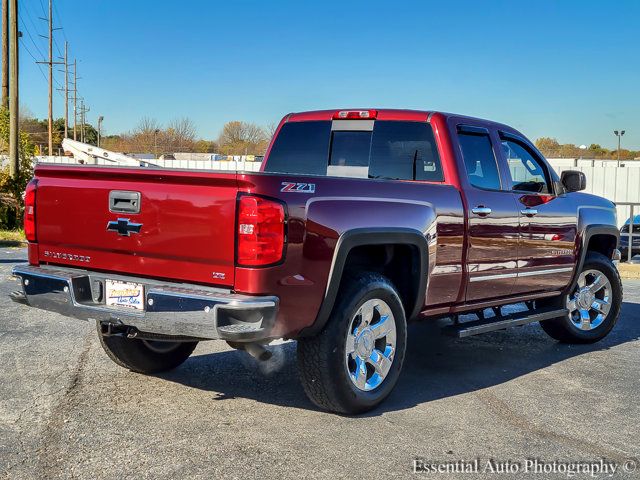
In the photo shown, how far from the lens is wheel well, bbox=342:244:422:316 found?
5357 millimetres

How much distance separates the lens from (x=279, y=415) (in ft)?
16.3

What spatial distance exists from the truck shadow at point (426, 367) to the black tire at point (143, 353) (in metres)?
0.12

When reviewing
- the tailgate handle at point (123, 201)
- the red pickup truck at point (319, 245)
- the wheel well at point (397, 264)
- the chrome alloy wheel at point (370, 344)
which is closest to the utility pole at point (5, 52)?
the red pickup truck at point (319, 245)

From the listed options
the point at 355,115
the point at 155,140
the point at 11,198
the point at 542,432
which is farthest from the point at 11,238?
the point at 155,140

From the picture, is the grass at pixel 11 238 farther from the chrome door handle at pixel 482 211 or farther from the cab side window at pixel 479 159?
the chrome door handle at pixel 482 211

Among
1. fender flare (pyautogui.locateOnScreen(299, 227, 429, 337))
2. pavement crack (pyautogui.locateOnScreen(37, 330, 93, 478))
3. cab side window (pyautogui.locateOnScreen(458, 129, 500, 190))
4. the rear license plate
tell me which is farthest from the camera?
cab side window (pyautogui.locateOnScreen(458, 129, 500, 190))

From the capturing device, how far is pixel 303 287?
4531 millimetres

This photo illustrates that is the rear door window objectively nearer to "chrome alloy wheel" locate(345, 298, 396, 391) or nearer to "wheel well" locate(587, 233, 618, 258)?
"chrome alloy wheel" locate(345, 298, 396, 391)

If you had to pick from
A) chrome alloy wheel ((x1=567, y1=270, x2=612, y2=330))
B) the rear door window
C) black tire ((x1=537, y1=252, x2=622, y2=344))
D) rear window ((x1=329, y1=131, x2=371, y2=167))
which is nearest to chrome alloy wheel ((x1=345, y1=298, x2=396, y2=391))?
the rear door window

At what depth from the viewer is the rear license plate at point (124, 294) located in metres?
4.59

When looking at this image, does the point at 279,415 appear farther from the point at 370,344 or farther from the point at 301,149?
the point at 301,149

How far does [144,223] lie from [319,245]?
106 centimetres

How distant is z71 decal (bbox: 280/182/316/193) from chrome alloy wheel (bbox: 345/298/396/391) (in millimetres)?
904

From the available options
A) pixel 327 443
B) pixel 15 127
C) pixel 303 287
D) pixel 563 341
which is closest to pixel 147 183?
pixel 303 287
